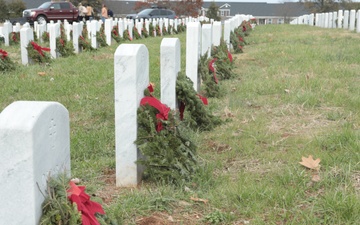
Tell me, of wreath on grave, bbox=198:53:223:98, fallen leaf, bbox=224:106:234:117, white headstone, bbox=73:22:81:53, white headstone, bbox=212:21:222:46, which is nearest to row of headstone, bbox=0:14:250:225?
fallen leaf, bbox=224:106:234:117

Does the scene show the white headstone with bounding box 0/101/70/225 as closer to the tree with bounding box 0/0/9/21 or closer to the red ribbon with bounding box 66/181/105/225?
the red ribbon with bounding box 66/181/105/225

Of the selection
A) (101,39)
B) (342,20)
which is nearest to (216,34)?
(101,39)

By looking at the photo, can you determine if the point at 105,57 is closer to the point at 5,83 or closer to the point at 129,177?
the point at 5,83

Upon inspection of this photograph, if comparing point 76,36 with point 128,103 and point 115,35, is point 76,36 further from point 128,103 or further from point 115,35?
point 128,103

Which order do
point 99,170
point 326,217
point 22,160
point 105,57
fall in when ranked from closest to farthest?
1. point 22,160
2. point 326,217
3. point 99,170
4. point 105,57

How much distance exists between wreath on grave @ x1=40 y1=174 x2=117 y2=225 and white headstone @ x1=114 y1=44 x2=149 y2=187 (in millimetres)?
1183

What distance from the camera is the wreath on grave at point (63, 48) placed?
10273 millimetres

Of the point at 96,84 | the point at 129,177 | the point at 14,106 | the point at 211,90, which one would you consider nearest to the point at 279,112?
the point at 211,90

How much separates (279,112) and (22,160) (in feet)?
12.2

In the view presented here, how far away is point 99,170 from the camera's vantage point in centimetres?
338

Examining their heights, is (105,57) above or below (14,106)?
below

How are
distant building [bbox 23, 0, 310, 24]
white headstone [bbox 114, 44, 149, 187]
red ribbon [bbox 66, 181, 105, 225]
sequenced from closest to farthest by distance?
red ribbon [bbox 66, 181, 105, 225]
white headstone [bbox 114, 44, 149, 187]
distant building [bbox 23, 0, 310, 24]

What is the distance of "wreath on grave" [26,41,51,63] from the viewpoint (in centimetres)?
888

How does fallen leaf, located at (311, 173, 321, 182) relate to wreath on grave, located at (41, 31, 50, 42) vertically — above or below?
below
